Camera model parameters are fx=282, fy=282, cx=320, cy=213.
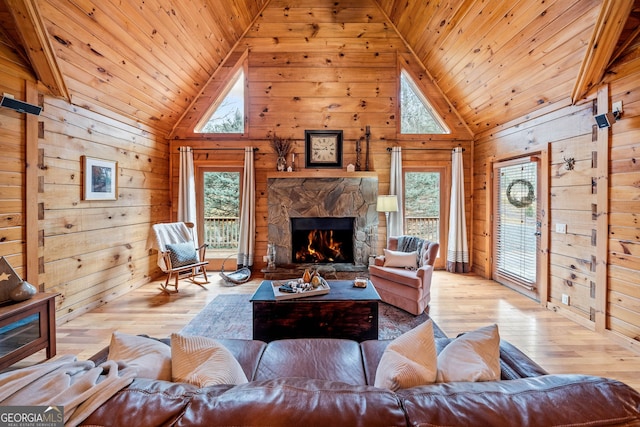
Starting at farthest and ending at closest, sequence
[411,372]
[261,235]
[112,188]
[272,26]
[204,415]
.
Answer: [261,235], [272,26], [112,188], [411,372], [204,415]

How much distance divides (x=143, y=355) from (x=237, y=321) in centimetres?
219

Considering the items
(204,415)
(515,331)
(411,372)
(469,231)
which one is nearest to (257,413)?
(204,415)

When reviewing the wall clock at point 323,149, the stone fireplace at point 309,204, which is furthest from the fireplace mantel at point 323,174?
the wall clock at point 323,149

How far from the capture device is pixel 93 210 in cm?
359

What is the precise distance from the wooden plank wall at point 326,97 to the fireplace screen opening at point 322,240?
65 centimetres

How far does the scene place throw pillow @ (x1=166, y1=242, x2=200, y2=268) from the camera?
419 cm

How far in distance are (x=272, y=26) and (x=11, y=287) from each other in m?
5.02

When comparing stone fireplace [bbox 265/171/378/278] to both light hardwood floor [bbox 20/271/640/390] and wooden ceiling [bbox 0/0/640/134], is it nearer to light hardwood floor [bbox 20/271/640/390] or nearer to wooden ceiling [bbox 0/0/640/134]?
light hardwood floor [bbox 20/271/640/390]

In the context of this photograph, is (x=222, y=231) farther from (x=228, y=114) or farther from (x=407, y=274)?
(x=407, y=274)

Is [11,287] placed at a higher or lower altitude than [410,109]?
lower

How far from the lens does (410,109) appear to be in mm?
5297

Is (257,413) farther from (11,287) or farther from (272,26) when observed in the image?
(272,26)

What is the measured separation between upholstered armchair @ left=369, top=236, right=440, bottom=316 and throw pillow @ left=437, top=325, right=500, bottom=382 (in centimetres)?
221

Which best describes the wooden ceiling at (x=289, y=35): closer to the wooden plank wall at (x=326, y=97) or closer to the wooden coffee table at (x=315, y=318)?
the wooden plank wall at (x=326, y=97)
